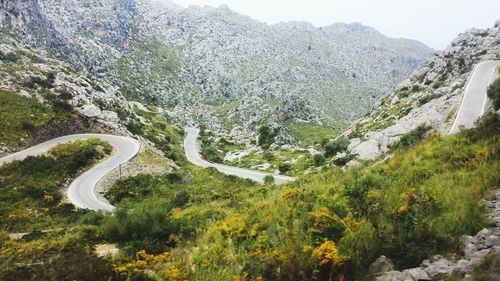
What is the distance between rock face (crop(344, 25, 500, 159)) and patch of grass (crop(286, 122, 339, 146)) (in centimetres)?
2670

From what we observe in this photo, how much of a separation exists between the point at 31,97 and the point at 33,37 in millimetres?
73540

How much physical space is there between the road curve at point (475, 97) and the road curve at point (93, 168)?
32104mm

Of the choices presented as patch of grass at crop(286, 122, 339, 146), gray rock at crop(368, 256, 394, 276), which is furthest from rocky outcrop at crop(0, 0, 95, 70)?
gray rock at crop(368, 256, 394, 276)

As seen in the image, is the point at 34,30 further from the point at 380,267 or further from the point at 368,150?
the point at 380,267

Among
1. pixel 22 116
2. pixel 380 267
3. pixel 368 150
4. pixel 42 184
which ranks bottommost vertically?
pixel 42 184

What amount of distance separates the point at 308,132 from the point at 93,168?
3589 inches

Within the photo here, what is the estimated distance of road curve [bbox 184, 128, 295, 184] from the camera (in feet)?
180

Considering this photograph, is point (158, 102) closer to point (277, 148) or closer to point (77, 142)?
point (277, 148)

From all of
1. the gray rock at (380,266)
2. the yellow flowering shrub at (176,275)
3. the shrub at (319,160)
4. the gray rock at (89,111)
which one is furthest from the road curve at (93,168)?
the gray rock at (380,266)

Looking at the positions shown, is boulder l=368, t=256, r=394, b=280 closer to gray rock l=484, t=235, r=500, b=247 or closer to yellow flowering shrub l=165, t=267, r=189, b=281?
gray rock l=484, t=235, r=500, b=247

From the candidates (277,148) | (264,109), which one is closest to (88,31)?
(264,109)

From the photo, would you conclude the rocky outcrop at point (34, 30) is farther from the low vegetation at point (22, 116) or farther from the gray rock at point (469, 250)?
the gray rock at point (469, 250)

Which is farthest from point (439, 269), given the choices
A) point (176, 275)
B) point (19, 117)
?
point (19, 117)

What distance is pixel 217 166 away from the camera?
7388 cm
